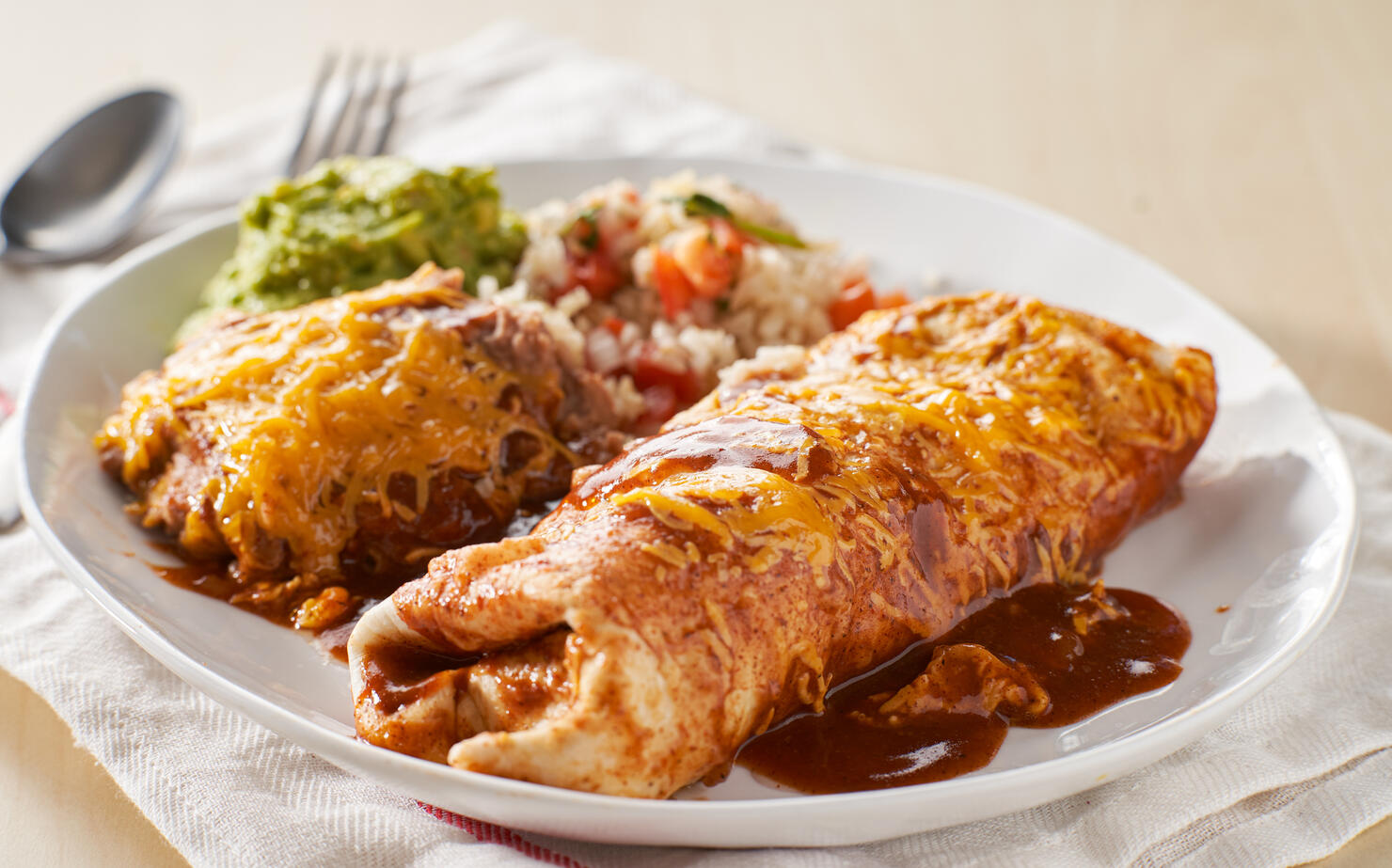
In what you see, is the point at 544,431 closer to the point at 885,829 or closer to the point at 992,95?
the point at 885,829

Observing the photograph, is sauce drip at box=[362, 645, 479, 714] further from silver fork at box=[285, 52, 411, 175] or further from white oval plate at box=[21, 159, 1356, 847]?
silver fork at box=[285, 52, 411, 175]

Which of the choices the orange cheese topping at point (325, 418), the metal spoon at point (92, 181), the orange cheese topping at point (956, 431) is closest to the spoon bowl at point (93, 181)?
the metal spoon at point (92, 181)

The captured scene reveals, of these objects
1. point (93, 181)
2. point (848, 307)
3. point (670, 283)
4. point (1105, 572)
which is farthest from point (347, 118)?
point (1105, 572)

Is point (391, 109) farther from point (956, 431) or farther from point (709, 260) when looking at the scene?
point (956, 431)

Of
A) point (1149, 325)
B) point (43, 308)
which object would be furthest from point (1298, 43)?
point (43, 308)

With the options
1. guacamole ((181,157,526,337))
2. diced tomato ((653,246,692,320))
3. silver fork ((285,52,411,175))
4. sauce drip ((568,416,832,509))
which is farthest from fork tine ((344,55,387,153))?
sauce drip ((568,416,832,509))

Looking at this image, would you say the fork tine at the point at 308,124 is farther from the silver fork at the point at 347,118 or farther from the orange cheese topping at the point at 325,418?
the orange cheese topping at the point at 325,418

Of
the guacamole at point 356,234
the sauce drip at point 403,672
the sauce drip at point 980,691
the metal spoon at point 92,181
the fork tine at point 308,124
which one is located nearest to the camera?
the sauce drip at point 403,672

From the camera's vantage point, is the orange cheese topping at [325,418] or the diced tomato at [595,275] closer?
the orange cheese topping at [325,418]
